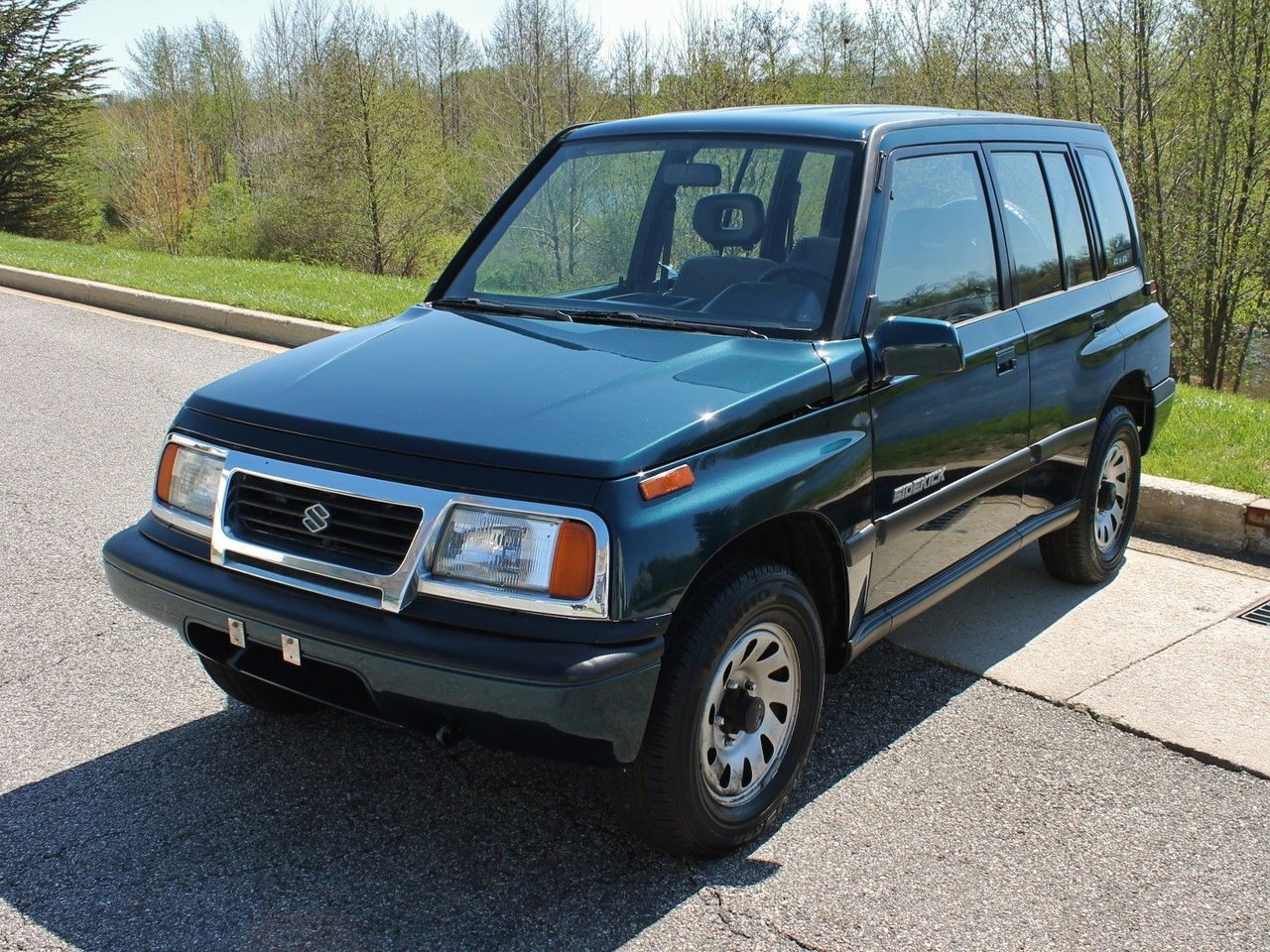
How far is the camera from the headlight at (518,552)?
105 inches

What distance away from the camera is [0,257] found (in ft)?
55.5

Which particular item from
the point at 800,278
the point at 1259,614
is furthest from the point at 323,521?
the point at 1259,614

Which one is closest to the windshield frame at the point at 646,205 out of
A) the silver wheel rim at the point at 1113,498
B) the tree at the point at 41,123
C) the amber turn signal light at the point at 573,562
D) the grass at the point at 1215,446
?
the amber turn signal light at the point at 573,562

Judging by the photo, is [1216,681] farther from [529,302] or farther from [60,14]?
[60,14]

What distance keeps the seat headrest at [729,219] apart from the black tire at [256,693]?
1.99m

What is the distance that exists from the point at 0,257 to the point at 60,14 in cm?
1985

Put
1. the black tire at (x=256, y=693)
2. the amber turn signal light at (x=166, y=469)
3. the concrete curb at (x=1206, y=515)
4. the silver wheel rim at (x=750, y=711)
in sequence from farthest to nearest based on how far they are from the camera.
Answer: the concrete curb at (x=1206, y=515) < the black tire at (x=256, y=693) < the amber turn signal light at (x=166, y=469) < the silver wheel rim at (x=750, y=711)

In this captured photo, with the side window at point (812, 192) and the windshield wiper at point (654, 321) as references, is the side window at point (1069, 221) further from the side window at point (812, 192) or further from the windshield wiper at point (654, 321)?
the windshield wiper at point (654, 321)

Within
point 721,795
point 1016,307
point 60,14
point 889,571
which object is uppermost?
point 60,14

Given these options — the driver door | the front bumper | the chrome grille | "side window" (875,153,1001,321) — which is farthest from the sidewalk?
the chrome grille

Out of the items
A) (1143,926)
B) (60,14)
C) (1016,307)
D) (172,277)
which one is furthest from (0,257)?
(60,14)

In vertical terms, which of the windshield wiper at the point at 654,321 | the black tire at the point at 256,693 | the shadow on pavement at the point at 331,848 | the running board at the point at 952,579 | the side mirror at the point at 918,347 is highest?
the windshield wiper at the point at 654,321

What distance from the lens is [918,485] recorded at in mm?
3709

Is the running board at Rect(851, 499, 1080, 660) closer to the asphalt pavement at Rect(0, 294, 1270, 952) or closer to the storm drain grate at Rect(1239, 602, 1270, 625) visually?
the asphalt pavement at Rect(0, 294, 1270, 952)
